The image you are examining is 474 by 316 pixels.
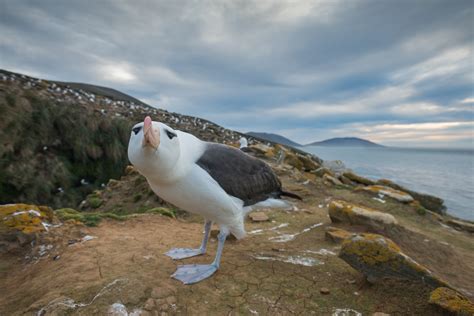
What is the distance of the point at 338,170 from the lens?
702 inches

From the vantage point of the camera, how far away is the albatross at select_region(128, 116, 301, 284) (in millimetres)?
3264

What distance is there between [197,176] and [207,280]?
1.55 m

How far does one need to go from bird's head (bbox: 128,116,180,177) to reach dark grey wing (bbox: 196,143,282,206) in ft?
2.05

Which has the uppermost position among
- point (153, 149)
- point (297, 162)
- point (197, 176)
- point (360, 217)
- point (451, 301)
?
point (297, 162)

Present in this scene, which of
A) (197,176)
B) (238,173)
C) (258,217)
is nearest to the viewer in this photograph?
(197,176)

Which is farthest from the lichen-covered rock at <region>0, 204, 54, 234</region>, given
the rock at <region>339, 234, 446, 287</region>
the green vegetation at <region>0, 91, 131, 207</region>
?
the green vegetation at <region>0, 91, 131, 207</region>

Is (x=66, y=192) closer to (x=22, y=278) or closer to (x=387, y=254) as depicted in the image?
(x=22, y=278)

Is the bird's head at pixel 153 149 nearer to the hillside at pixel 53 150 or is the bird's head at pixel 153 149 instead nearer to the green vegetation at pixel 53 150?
the green vegetation at pixel 53 150

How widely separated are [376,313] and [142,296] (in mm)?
2843

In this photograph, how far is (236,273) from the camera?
4.37m

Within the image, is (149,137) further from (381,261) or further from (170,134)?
(381,261)

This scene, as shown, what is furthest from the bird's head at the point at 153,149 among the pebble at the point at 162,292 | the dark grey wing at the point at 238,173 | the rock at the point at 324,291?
the rock at the point at 324,291

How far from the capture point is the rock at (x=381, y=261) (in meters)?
3.80

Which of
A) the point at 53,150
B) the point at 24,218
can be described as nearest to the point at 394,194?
the point at 24,218
